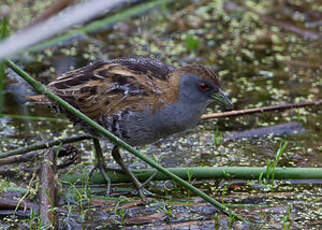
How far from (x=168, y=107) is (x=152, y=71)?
1.02 feet

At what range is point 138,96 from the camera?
4.24m

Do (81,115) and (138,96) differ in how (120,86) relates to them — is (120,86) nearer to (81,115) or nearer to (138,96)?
(138,96)

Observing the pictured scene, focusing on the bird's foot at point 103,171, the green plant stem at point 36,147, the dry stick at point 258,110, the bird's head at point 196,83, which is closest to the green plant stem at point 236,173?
the bird's foot at point 103,171

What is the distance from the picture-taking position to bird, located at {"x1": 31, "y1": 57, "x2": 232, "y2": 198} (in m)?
4.23

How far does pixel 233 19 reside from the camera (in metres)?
8.03

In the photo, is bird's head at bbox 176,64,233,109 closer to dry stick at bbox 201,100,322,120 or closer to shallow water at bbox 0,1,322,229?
shallow water at bbox 0,1,322,229

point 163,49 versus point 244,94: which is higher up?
point 163,49

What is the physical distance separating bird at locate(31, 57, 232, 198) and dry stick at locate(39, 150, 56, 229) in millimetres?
337

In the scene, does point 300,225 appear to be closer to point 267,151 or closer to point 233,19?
point 267,151

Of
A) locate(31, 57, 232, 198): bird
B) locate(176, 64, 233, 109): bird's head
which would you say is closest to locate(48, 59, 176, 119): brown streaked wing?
locate(31, 57, 232, 198): bird

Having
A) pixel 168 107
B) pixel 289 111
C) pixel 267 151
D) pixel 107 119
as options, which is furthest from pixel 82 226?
pixel 289 111

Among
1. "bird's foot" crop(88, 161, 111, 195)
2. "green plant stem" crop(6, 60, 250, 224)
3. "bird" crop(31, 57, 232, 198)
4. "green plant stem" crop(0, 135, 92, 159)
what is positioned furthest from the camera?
"bird's foot" crop(88, 161, 111, 195)

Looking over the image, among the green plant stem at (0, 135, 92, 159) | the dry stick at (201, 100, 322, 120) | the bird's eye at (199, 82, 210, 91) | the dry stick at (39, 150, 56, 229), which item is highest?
the bird's eye at (199, 82, 210, 91)

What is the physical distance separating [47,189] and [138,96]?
2.96 ft
